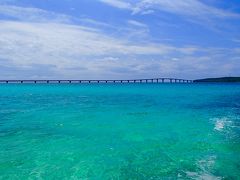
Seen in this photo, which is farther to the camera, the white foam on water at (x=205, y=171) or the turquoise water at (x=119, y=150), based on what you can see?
the turquoise water at (x=119, y=150)

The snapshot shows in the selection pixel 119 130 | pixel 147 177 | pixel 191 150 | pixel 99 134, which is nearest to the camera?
pixel 147 177

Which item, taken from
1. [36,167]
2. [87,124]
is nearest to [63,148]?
[36,167]

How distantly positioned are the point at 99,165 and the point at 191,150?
4.89 metres

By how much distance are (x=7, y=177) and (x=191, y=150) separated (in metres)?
8.48

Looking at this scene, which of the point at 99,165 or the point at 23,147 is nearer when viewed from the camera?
the point at 99,165

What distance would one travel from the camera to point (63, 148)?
14.3 meters

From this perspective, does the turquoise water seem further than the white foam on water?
Yes

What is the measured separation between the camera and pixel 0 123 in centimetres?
2206

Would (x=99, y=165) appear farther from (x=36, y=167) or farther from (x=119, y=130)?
(x=119, y=130)

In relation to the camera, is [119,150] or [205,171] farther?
[119,150]

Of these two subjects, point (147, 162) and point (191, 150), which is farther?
point (191, 150)

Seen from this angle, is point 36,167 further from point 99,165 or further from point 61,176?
point 99,165

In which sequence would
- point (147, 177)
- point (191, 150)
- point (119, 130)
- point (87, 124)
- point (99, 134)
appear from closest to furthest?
point (147, 177), point (191, 150), point (99, 134), point (119, 130), point (87, 124)

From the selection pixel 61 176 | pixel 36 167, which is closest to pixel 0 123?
pixel 36 167
